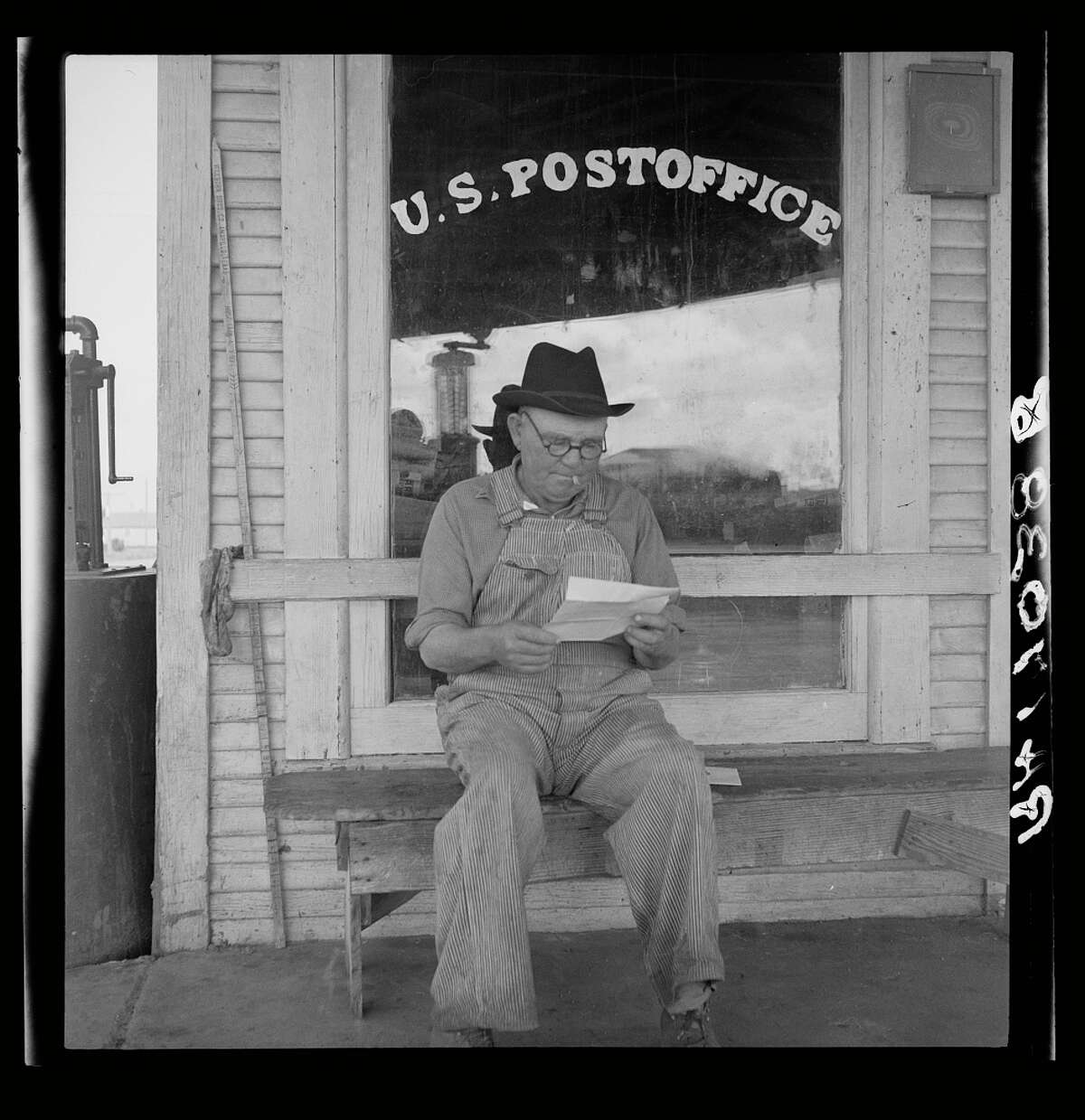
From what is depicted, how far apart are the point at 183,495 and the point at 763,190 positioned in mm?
2279

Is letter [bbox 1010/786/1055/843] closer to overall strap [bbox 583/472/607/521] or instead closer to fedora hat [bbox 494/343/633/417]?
overall strap [bbox 583/472/607/521]

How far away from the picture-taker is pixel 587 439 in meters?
3.25

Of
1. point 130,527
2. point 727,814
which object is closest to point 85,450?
point 130,527

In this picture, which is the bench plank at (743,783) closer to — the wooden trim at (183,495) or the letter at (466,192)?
the wooden trim at (183,495)

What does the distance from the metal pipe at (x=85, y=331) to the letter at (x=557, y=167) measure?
161 cm

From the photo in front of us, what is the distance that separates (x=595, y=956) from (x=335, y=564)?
158 cm

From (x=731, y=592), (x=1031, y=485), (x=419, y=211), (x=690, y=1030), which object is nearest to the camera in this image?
(x=1031, y=485)

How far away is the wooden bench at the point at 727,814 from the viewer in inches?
119

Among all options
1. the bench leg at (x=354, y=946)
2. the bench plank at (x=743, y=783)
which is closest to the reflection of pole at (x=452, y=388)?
the bench plank at (x=743, y=783)

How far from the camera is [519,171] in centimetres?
377

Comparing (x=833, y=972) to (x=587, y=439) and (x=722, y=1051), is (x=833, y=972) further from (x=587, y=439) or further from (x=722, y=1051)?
(x=587, y=439)

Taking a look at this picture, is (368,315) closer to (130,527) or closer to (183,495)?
(183,495)

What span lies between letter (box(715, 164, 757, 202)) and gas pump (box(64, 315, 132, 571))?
220cm

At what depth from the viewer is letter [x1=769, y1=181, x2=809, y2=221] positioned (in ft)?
12.7
